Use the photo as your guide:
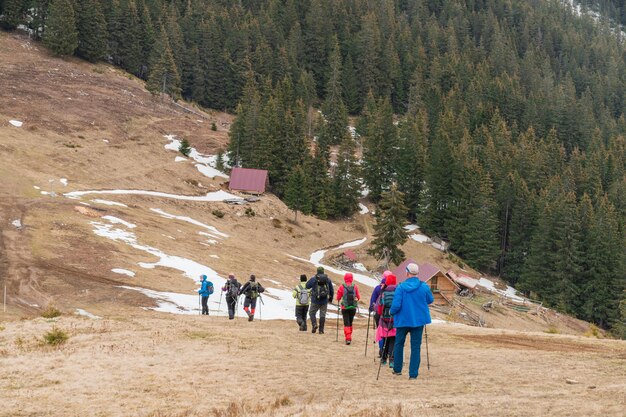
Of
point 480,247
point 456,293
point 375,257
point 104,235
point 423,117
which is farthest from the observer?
point 423,117

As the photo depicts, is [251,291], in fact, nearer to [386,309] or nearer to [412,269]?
[386,309]

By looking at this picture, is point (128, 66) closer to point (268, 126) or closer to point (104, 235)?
point (268, 126)

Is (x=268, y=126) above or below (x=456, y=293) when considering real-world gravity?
above

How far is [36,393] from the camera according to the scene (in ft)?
35.1

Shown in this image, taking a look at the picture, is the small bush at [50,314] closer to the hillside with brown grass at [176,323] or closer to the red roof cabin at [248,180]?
the hillside with brown grass at [176,323]

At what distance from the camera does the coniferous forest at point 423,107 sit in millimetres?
76750

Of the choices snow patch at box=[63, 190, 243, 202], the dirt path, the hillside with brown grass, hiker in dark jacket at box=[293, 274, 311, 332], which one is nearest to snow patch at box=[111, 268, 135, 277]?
the hillside with brown grass

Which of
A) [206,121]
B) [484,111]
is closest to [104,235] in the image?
[206,121]

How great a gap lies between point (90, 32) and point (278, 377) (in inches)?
4189

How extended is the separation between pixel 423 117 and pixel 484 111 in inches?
598

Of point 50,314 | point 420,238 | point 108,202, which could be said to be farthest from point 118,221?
point 420,238

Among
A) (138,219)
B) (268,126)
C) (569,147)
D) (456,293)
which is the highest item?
(569,147)

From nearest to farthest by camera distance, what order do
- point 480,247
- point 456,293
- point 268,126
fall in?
1. point 456,293
2. point 480,247
3. point 268,126

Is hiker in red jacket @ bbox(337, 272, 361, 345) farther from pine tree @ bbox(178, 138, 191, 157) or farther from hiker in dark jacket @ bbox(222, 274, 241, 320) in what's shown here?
pine tree @ bbox(178, 138, 191, 157)
